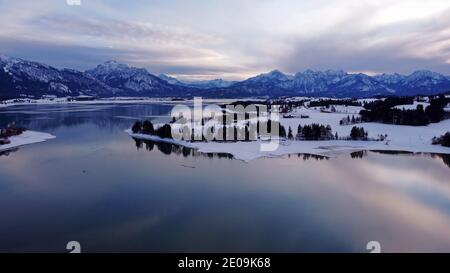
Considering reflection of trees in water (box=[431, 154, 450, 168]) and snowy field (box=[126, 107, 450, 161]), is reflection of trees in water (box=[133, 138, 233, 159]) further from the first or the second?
reflection of trees in water (box=[431, 154, 450, 168])

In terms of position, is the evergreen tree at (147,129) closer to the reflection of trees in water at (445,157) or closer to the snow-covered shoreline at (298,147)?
the snow-covered shoreline at (298,147)

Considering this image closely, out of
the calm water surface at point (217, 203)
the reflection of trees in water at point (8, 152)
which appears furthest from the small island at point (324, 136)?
the reflection of trees in water at point (8, 152)

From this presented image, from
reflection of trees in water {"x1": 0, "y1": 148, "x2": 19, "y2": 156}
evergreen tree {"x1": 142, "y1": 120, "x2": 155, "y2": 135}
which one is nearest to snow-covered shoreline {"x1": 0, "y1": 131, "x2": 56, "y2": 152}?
reflection of trees in water {"x1": 0, "y1": 148, "x2": 19, "y2": 156}

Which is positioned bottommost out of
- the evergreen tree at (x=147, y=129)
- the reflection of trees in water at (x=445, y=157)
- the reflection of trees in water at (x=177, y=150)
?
the reflection of trees in water at (x=445, y=157)

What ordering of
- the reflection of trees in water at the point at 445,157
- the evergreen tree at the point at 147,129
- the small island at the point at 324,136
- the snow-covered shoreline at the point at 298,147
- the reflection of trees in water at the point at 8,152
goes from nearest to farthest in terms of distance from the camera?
the reflection of trees in water at the point at 8,152 → the reflection of trees in water at the point at 445,157 → the snow-covered shoreline at the point at 298,147 → the small island at the point at 324,136 → the evergreen tree at the point at 147,129

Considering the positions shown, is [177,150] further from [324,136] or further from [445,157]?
[445,157]
